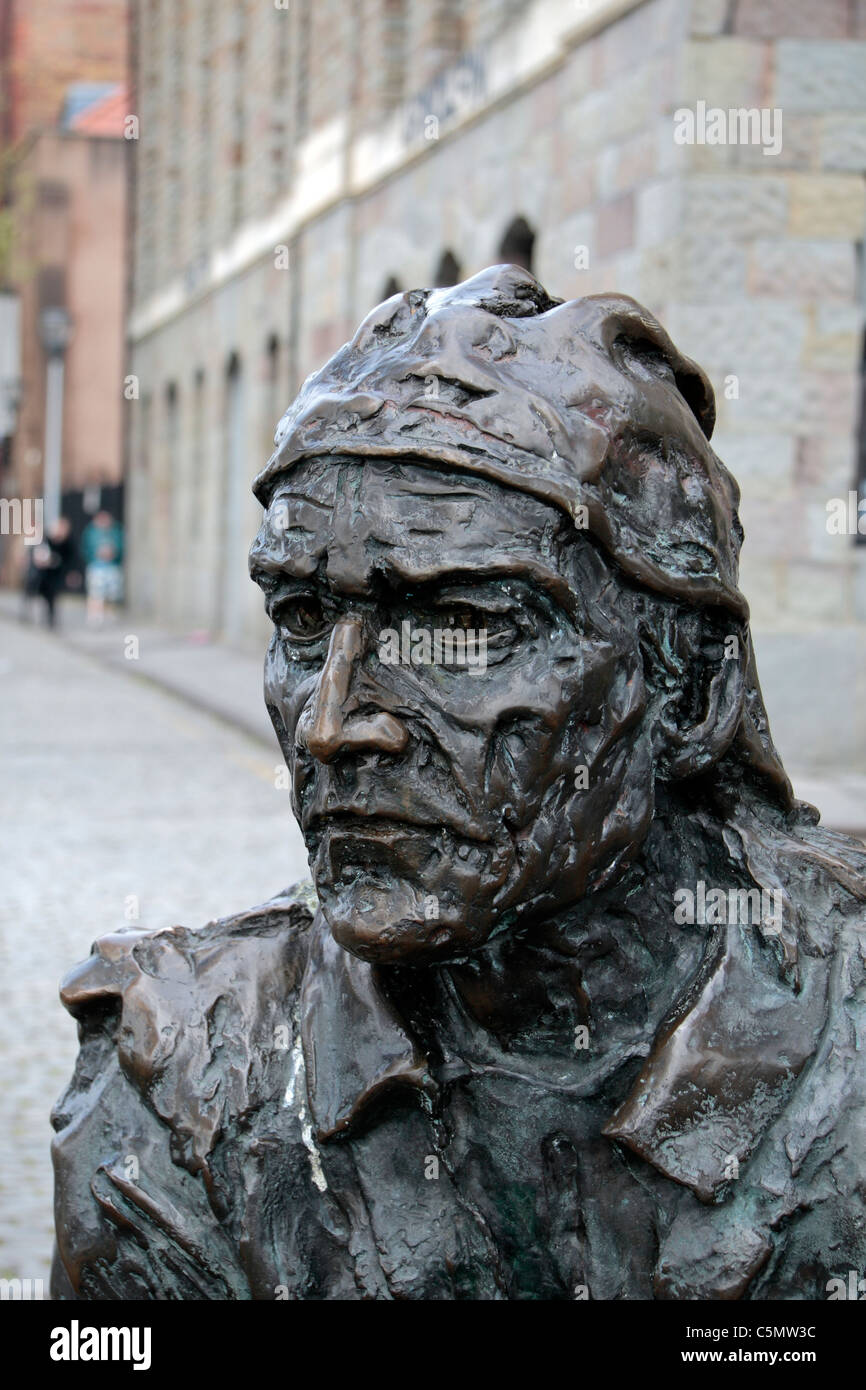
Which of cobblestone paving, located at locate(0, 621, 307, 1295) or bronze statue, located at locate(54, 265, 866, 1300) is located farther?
cobblestone paving, located at locate(0, 621, 307, 1295)

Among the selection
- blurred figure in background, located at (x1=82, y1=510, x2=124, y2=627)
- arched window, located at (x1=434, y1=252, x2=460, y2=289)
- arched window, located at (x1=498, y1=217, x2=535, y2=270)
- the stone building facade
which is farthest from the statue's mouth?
blurred figure in background, located at (x1=82, y1=510, x2=124, y2=627)

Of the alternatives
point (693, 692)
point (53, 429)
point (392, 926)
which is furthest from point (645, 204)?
point (53, 429)

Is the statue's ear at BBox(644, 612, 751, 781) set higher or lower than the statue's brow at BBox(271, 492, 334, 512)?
lower

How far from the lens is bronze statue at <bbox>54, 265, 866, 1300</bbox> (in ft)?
5.86

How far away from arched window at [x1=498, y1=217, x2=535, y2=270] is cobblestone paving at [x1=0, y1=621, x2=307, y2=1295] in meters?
4.30

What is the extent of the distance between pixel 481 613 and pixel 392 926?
31 centimetres

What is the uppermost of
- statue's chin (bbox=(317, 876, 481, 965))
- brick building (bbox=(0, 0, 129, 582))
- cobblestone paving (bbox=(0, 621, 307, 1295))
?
brick building (bbox=(0, 0, 129, 582))

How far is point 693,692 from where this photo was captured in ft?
6.38

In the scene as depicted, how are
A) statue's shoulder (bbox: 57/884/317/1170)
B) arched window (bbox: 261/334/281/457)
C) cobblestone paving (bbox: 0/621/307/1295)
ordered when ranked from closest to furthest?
statue's shoulder (bbox: 57/884/317/1170), cobblestone paving (bbox: 0/621/307/1295), arched window (bbox: 261/334/281/457)

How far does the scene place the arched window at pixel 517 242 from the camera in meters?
14.4

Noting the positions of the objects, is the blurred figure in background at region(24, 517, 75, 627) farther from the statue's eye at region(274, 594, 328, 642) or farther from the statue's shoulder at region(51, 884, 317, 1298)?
the statue's eye at region(274, 594, 328, 642)

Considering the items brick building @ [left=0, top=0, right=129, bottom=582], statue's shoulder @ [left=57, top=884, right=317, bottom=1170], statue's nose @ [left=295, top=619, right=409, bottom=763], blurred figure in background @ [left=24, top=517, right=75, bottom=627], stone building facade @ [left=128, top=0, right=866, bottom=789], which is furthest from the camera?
brick building @ [left=0, top=0, right=129, bottom=582]

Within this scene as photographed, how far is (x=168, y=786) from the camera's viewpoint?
11.5 m

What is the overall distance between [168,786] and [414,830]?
32.5ft
